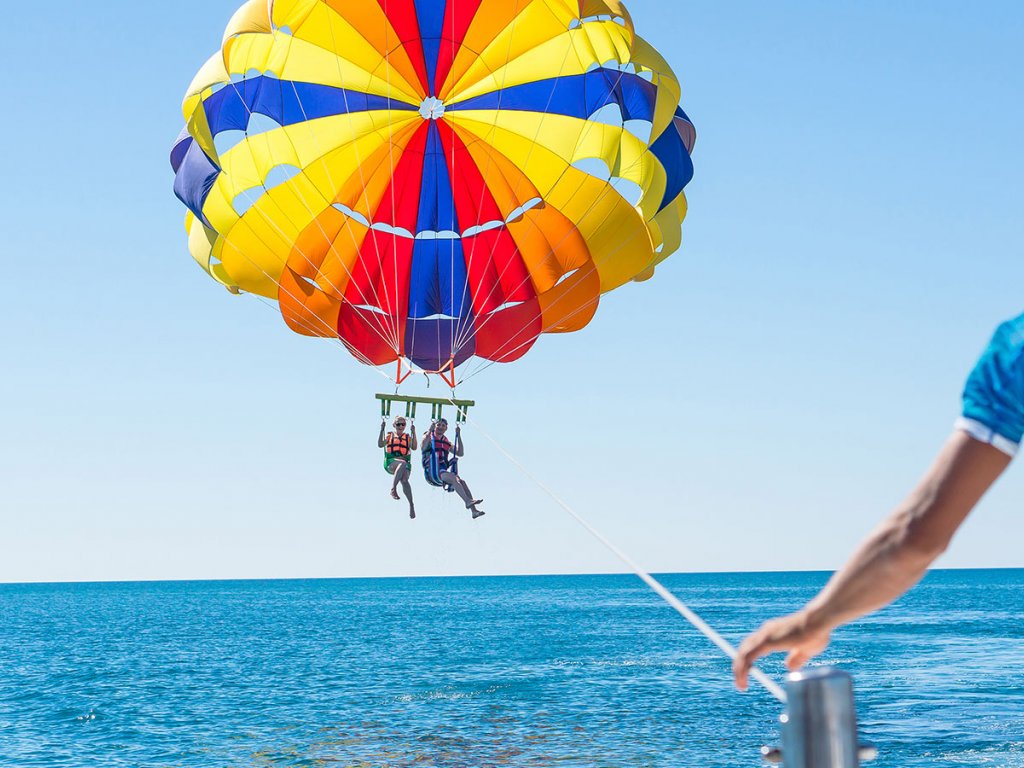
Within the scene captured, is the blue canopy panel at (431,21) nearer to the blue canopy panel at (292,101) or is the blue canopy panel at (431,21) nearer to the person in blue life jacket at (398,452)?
the blue canopy panel at (292,101)

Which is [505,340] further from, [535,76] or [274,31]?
[274,31]

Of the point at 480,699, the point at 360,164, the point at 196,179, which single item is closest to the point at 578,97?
the point at 360,164

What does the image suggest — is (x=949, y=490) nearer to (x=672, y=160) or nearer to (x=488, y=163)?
(x=672, y=160)

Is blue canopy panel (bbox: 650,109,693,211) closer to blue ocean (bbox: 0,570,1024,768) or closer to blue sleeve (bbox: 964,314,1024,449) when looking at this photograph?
blue ocean (bbox: 0,570,1024,768)

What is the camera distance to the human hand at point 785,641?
156cm

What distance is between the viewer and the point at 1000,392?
4.50 ft

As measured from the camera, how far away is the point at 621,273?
1241 centimetres

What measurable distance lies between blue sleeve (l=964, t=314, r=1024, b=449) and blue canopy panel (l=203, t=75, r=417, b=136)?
36.6 ft

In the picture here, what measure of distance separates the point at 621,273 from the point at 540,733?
37.8 feet

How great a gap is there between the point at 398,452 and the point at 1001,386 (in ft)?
35.5

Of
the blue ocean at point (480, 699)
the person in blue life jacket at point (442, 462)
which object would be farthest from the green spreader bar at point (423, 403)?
the blue ocean at point (480, 699)

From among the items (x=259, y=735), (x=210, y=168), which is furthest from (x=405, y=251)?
(x=259, y=735)

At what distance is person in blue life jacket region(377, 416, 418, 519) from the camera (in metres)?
12.0

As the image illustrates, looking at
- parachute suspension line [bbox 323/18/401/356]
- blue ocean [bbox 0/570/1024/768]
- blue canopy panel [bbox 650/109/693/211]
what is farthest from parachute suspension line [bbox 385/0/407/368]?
blue ocean [bbox 0/570/1024/768]
